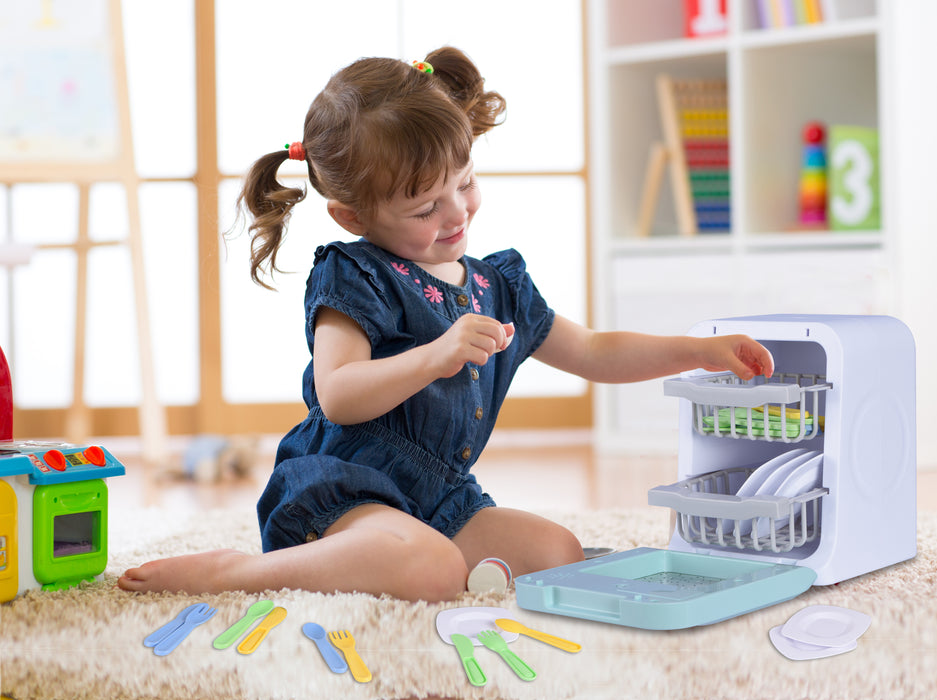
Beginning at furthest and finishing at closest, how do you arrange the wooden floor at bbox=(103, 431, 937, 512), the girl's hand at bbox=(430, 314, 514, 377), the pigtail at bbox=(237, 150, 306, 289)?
1. the wooden floor at bbox=(103, 431, 937, 512)
2. the pigtail at bbox=(237, 150, 306, 289)
3. the girl's hand at bbox=(430, 314, 514, 377)

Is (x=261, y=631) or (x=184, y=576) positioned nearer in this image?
(x=261, y=631)

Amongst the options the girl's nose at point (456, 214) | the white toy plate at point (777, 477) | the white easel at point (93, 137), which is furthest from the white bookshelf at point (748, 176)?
the girl's nose at point (456, 214)

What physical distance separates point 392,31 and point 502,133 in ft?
1.16

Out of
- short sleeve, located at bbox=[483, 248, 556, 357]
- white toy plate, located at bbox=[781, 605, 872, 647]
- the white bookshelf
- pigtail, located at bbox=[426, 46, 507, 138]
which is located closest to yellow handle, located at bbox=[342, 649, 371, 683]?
white toy plate, located at bbox=[781, 605, 872, 647]

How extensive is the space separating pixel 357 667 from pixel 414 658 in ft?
0.14

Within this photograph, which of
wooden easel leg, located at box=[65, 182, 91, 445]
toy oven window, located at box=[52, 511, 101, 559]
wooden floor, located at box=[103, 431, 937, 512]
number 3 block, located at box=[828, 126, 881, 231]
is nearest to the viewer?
A: toy oven window, located at box=[52, 511, 101, 559]

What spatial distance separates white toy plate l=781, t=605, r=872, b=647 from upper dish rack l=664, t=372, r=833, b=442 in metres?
0.17

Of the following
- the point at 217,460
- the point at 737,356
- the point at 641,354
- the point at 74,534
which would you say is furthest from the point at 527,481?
the point at 74,534

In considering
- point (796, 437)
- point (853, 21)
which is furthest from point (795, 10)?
point (796, 437)

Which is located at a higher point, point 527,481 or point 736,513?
point 736,513

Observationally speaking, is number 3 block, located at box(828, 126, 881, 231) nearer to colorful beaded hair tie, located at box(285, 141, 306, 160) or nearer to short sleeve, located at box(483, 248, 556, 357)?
short sleeve, located at box(483, 248, 556, 357)

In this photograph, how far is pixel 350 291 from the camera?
1.04 m

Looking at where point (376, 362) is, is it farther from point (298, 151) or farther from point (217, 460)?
point (217, 460)

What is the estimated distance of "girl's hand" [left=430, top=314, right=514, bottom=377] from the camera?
3.03 ft
